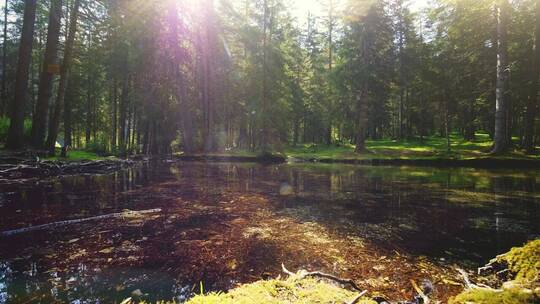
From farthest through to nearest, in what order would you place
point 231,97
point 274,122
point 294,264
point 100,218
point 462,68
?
point 231,97
point 274,122
point 462,68
point 100,218
point 294,264

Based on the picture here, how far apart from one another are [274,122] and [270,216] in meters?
27.9

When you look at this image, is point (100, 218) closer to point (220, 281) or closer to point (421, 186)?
point (220, 281)

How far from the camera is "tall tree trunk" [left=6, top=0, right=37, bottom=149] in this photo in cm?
1683

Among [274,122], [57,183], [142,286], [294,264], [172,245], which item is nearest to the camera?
[142,286]

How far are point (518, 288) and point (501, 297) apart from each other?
0.93 ft

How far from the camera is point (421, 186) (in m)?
13.8

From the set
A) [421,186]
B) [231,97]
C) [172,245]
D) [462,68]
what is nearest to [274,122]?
[231,97]

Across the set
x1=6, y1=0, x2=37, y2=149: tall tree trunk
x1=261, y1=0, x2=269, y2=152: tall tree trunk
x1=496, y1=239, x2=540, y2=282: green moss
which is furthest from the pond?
x1=261, y1=0, x2=269, y2=152: tall tree trunk

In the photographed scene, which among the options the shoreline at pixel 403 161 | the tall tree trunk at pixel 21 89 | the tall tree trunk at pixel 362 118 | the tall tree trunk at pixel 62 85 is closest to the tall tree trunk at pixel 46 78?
the tall tree trunk at pixel 62 85

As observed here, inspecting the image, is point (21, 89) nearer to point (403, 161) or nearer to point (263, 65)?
point (263, 65)

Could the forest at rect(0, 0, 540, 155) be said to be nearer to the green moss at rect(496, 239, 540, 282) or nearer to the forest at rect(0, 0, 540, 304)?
the forest at rect(0, 0, 540, 304)

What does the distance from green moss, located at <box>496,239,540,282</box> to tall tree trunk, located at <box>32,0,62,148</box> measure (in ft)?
71.1

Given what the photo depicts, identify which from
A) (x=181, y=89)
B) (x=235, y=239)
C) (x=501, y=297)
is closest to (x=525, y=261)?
(x=501, y=297)

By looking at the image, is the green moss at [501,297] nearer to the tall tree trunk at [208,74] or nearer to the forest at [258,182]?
the forest at [258,182]
